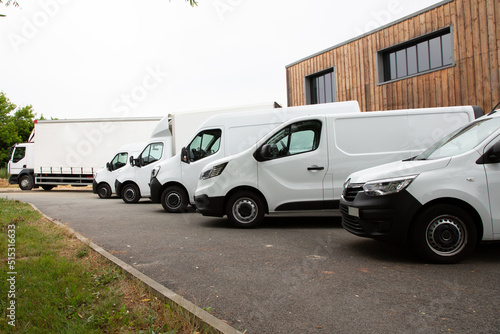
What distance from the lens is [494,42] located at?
12539mm

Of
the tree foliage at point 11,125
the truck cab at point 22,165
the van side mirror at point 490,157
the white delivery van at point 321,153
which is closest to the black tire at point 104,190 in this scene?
the truck cab at point 22,165

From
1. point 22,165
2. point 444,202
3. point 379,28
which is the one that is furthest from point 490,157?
point 22,165

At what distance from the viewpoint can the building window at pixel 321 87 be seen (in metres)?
18.7

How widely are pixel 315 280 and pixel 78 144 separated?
62.7 feet

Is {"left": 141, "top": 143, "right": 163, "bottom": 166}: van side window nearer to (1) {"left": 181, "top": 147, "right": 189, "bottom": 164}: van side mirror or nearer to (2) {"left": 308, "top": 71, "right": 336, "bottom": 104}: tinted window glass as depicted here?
(1) {"left": 181, "top": 147, "right": 189, "bottom": 164}: van side mirror

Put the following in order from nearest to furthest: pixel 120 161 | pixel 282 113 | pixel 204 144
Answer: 1. pixel 282 113
2. pixel 204 144
3. pixel 120 161

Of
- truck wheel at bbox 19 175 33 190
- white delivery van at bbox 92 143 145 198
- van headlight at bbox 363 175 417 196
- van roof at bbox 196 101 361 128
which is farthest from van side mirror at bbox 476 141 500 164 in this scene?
truck wheel at bbox 19 175 33 190

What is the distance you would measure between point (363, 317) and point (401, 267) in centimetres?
169

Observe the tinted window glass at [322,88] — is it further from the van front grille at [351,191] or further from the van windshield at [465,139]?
the van front grille at [351,191]

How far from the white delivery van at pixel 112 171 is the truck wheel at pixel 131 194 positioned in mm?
2502

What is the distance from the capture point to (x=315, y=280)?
4.12 m

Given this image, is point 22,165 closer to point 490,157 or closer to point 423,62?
point 423,62

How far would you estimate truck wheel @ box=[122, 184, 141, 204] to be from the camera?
1409cm

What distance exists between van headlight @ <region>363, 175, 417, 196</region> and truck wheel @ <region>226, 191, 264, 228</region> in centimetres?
299
